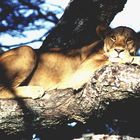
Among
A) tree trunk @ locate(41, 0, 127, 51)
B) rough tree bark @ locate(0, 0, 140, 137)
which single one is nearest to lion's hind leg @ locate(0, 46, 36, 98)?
rough tree bark @ locate(0, 0, 140, 137)

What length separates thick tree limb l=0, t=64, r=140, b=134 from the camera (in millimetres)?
3011

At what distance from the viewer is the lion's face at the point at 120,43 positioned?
3.76 meters

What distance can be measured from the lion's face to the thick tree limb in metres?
0.67

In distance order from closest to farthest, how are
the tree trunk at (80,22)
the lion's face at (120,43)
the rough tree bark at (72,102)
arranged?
the rough tree bark at (72,102) → the lion's face at (120,43) → the tree trunk at (80,22)

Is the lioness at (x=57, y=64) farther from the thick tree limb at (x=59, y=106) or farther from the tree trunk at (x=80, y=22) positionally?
the tree trunk at (x=80, y=22)

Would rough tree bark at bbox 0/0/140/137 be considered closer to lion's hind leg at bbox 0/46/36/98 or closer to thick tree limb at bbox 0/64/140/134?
thick tree limb at bbox 0/64/140/134

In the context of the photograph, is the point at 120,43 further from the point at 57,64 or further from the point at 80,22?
the point at 80,22

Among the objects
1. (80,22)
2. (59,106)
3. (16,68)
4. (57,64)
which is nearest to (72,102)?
(59,106)

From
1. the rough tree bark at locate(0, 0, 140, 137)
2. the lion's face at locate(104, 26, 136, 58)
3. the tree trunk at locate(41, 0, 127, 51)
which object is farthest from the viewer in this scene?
the tree trunk at locate(41, 0, 127, 51)

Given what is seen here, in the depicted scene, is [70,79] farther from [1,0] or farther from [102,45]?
[1,0]

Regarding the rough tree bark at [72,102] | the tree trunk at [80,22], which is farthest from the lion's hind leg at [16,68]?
the tree trunk at [80,22]

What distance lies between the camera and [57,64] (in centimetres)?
415

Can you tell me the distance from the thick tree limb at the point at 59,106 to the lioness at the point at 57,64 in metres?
0.28

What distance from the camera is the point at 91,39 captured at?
5.05 metres
